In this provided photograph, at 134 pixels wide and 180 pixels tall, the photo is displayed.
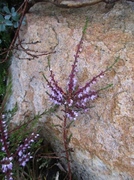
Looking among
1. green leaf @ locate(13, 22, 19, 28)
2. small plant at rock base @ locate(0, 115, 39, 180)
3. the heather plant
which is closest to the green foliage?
green leaf @ locate(13, 22, 19, 28)

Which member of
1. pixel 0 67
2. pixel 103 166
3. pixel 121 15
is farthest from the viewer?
pixel 0 67

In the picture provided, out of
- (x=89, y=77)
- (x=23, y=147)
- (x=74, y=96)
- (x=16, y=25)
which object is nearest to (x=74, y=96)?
(x=74, y=96)

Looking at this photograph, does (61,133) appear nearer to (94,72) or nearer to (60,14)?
(94,72)

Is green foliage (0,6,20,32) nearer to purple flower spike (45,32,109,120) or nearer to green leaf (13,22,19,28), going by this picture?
green leaf (13,22,19,28)

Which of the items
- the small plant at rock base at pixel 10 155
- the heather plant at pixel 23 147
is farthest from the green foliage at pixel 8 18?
the small plant at rock base at pixel 10 155

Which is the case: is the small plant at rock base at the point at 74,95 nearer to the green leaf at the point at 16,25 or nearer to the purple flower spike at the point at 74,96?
the purple flower spike at the point at 74,96

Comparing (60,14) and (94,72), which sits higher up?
(60,14)

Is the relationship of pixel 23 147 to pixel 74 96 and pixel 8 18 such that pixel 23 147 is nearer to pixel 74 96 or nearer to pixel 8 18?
pixel 74 96

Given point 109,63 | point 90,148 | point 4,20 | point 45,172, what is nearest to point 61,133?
point 90,148
